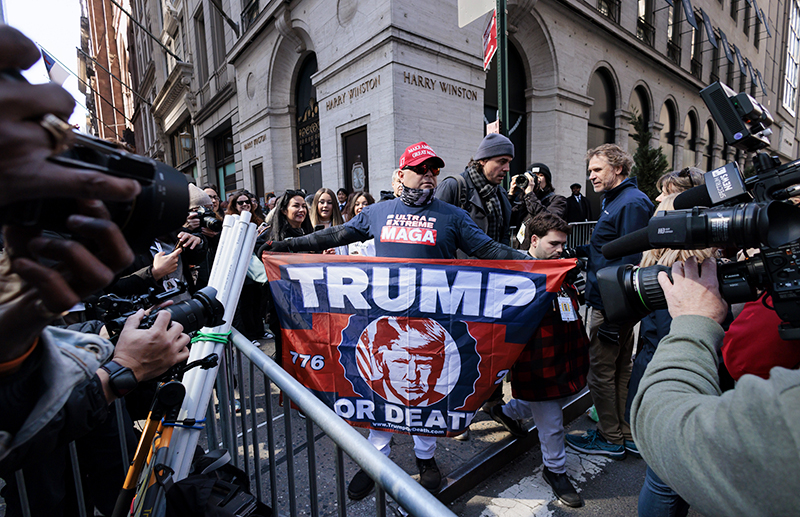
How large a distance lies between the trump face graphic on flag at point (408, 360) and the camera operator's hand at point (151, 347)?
54.6 inches

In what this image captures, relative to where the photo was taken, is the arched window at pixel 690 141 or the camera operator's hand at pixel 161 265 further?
the arched window at pixel 690 141

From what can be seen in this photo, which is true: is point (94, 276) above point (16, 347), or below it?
above

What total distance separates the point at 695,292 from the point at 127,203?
4.55 ft

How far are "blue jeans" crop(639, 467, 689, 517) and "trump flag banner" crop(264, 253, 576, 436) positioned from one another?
2.89 feet

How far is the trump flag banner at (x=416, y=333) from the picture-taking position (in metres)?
2.40

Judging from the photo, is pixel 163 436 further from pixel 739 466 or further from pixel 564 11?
pixel 564 11

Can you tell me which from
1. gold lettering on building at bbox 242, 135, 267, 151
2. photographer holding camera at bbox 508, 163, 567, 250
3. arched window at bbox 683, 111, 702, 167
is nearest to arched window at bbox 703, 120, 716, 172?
arched window at bbox 683, 111, 702, 167

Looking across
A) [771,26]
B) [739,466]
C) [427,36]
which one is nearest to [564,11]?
[427,36]

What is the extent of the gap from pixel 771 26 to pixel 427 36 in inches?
1506

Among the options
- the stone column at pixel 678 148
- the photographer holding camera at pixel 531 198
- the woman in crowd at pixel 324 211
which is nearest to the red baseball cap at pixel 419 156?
the woman in crowd at pixel 324 211

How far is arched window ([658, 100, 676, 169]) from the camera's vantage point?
18.3 metres

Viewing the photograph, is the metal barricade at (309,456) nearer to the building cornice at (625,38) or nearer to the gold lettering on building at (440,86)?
Result: the gold lettering on building at (440,86)

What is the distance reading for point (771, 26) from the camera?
1176 inches

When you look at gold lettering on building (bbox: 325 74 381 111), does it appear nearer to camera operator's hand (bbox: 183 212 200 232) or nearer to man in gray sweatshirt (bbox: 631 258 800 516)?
camera operator's hand (bbox: 183 212 200 232)
